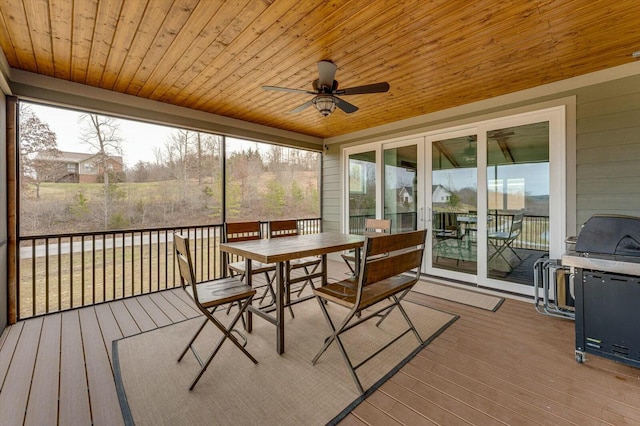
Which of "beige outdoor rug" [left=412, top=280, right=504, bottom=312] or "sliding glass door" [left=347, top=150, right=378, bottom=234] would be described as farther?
"sliding glass door" [left=347, top=150, right=378, bottom=234]

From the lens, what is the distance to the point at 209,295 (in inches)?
81.1

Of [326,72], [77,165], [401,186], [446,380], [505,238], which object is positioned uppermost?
[326,72]

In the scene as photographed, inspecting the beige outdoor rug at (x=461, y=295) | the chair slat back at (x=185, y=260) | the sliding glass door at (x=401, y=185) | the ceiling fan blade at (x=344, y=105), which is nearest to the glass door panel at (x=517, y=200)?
the beige outdoor rug at (x=461, y=295)

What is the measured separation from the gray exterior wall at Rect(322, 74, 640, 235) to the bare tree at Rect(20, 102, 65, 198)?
21.7 ft

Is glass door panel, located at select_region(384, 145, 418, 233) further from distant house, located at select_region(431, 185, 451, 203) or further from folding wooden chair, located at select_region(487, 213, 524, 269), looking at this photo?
folding wooden chair, located at select_region(487, 213, 524, 269)

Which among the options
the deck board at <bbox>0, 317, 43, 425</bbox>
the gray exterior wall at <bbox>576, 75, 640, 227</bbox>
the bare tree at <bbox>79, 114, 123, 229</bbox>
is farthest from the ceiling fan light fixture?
the bare tree at <bbox>79, 114, 123, 229</bbox>

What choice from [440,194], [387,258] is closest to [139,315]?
[387,258]

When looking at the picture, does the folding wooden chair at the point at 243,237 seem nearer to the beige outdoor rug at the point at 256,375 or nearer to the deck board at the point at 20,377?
the beige outdoor rug at the point at 256,375

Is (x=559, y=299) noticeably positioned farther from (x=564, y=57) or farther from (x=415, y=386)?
(x=564, y=57)

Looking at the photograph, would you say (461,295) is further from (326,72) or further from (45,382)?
(45,382)

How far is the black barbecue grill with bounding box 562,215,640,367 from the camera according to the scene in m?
1.87

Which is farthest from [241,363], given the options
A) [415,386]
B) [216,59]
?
[216,59]

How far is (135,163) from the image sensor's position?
4.99 meters

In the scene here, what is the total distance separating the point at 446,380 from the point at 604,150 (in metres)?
3.03
